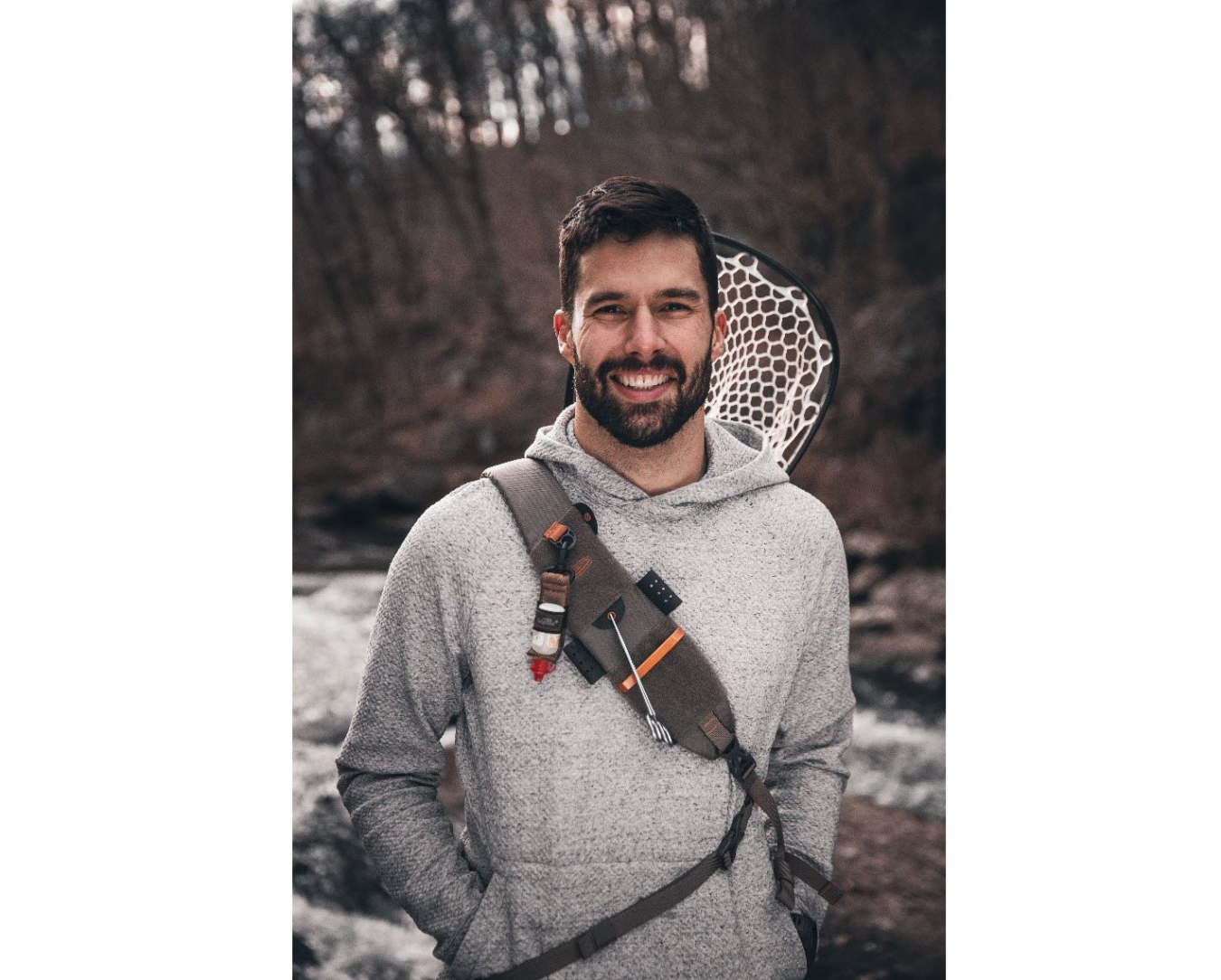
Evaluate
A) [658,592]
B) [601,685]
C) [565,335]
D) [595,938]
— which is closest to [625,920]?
→ [595,938]

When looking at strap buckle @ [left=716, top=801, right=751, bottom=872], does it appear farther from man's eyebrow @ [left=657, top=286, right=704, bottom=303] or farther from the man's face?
man's eyebrow @ [left=657, top=286, right=704, bottom=303]

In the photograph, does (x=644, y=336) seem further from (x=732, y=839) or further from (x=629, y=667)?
(x=732, y=839)

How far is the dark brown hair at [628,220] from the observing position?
3.91 feet

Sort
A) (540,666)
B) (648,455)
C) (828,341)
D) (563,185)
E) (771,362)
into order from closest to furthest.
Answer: (540,666) < (648,455) < (828,341) < (771,362) < (563,185)

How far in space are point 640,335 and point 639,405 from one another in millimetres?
94

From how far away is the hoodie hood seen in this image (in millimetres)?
1252

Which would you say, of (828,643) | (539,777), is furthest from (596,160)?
(539,777)

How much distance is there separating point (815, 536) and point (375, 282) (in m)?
2.65

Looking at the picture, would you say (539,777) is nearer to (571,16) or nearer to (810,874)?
(810,874)

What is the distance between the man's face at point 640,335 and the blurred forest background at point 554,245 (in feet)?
3.94

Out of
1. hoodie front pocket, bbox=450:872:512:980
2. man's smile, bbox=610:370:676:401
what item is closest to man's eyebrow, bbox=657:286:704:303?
man's smile, bbox=610:370:676:401

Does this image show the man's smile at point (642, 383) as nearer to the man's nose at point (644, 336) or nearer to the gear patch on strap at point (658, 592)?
the man's nose at point (644, 336)

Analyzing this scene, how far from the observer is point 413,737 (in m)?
1.21
